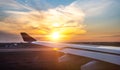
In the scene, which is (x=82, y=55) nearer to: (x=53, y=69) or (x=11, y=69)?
(x=53, y=69)

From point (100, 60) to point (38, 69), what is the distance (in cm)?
846

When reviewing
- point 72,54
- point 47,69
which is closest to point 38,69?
point 47,69

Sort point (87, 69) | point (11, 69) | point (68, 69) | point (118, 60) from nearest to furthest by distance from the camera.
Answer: point (118, 60) < point (87, 69) < point (68, 69) < point (11, 69)

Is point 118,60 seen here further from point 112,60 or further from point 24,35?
point 24,35

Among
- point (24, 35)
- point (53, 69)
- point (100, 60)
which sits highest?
point (24, 35)

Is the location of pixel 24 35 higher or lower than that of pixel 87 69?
higher

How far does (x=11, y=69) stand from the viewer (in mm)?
15711

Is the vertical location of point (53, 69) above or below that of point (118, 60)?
below

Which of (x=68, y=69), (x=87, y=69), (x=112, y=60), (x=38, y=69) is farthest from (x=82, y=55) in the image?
(x=38, y=69)

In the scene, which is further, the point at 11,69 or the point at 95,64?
the point at 11,69

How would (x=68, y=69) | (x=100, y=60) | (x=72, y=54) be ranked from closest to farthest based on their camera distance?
(x=100, y=60) → (x=72, y=54) → (x=68, y=69)

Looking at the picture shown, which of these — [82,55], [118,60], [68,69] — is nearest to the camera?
[118,60]

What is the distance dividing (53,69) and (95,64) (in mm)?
7525

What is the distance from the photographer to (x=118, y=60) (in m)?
6.82
